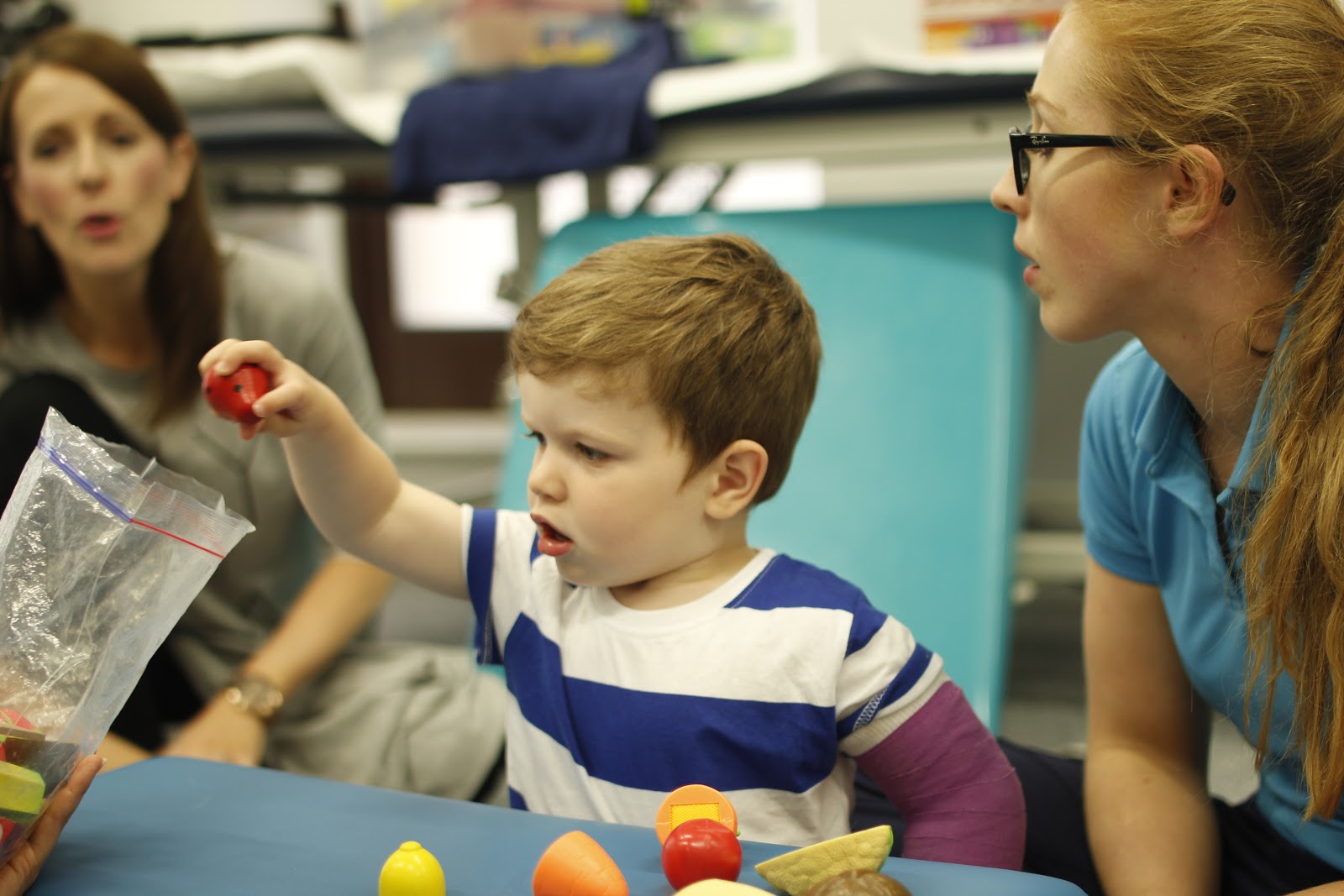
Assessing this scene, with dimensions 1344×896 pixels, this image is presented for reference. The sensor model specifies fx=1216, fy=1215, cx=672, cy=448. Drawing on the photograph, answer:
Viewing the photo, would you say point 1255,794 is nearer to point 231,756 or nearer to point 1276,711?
point 1276,711

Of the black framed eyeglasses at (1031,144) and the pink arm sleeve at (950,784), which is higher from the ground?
the black framed eyeglasses at (1031,144)

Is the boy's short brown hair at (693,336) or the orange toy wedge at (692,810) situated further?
the boy's short brown hair at (693,336)

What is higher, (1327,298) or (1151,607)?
(1327,298)

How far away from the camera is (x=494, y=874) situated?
2.12 feet

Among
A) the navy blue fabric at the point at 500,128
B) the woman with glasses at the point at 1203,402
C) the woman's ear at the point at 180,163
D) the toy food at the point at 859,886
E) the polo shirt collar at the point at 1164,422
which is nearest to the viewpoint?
the toy food at the point at 859,886

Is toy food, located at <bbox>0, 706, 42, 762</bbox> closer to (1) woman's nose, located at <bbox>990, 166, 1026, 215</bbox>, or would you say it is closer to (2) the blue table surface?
(2) the blue table surface

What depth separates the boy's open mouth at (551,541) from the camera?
2.70 feet

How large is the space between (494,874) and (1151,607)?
23.0 inches

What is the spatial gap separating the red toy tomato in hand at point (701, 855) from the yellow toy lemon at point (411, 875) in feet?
0.39

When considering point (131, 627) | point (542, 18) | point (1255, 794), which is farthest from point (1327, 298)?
point (542, 18)

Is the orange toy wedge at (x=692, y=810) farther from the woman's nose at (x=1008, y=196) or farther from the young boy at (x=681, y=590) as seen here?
the woman's nose at (x=1008, y=196)

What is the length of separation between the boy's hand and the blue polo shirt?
23.3 inches

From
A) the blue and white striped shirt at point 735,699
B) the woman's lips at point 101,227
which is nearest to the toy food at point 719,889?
the blue and white striped shirt at point 735,699

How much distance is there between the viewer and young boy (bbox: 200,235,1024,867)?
81 cm
